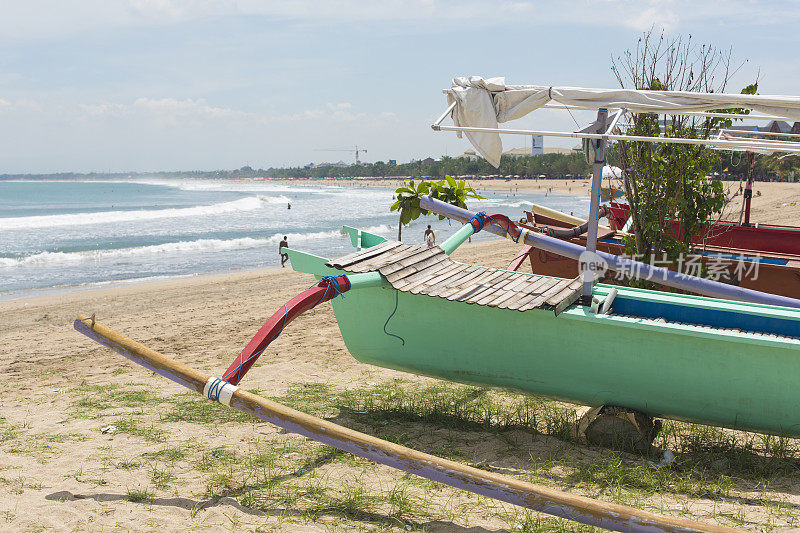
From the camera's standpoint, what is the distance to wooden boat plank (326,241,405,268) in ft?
16.2

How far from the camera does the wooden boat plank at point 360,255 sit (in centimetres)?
495

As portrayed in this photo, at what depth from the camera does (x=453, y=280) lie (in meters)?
4.97

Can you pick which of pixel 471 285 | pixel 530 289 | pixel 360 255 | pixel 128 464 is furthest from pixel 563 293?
pixel 128 464

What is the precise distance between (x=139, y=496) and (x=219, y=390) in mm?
743

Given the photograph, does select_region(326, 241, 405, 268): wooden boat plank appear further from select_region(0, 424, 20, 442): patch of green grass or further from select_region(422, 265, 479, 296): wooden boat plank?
select_region(0, 424, 20, 442): patch of green grass

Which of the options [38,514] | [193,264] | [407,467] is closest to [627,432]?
[407,467]

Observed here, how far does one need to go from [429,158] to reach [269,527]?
522 ft

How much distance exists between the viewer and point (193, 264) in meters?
20.7

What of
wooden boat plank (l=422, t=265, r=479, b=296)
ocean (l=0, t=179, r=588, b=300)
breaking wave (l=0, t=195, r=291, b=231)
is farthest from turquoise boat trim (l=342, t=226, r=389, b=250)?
breaking wave (l=0, t=195, r=291, b=231)

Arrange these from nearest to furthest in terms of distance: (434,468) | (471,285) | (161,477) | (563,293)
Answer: (434,468) < (161,477) < (563,293) < (471,285)

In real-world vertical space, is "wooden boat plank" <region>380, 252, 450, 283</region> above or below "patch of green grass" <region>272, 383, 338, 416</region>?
above

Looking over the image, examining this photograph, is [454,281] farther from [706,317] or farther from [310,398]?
[706,317]

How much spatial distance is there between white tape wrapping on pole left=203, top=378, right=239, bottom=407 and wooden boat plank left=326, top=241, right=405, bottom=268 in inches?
62.0

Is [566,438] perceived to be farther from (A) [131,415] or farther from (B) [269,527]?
(A) [131,415]
